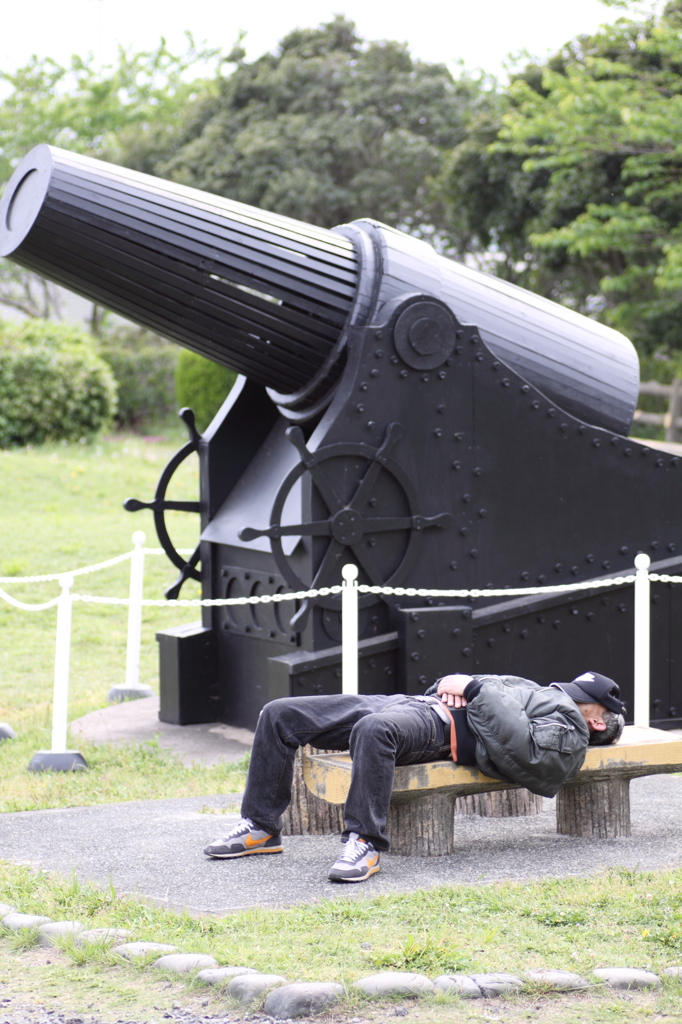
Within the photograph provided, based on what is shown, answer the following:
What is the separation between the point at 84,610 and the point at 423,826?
6.83m

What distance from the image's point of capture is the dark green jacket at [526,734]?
381 centimetres

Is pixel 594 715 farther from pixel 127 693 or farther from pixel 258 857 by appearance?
pixel 127 693

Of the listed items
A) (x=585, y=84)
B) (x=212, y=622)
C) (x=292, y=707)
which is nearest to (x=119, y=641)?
(x=212, y=622)

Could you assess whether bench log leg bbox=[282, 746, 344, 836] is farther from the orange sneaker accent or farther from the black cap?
the black cap

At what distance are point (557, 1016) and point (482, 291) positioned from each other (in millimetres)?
4049

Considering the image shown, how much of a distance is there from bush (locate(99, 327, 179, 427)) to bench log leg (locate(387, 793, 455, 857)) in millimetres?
18373

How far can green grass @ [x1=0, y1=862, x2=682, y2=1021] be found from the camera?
118 inches

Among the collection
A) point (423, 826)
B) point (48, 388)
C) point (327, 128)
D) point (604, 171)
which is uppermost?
point (327, 128)

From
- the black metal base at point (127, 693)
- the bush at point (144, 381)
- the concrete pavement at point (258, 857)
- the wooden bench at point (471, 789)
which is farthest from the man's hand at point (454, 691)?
the bush at point (144, 381)

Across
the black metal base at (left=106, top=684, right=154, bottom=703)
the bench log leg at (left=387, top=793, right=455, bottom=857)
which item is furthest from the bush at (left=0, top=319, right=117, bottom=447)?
the bench log leg at (left=387, top=793, right=455, bottom=857)

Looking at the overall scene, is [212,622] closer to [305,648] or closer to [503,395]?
[305,648]

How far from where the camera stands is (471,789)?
158 inches

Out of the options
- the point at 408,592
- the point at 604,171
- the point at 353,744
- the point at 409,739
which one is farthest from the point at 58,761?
the point at 604,171

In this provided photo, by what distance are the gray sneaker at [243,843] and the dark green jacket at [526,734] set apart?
2.49 feet
